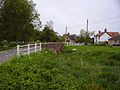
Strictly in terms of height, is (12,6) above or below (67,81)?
above

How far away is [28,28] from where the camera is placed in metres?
66.4

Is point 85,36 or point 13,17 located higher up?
point 13,17

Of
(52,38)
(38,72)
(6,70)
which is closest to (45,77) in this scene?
(38,72)

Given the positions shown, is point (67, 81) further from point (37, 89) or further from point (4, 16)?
point (4, 16)

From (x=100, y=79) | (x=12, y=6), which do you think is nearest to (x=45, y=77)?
(x=100, y=79)

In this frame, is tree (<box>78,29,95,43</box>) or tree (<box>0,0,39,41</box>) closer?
tree (<box>0,0,39,41</box>)

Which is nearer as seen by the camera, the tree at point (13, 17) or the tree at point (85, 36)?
the tree at point (13, 17)

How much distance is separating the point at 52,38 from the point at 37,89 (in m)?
79.9

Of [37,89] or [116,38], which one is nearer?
[37,89]

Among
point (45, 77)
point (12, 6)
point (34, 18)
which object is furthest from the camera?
point (34, 18)

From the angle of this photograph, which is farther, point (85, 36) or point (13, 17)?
point (85, 36)

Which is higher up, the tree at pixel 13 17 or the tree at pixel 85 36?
the tree at pixel 13 17

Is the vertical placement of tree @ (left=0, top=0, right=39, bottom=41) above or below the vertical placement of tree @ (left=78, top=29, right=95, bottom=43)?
above

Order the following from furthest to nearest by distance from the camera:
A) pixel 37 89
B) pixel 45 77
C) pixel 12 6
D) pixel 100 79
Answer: pixel 12 6, pixel 100 79, pixel 45 77, pixel 37 89
